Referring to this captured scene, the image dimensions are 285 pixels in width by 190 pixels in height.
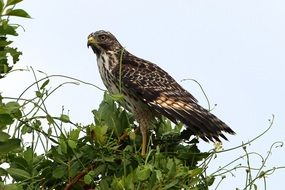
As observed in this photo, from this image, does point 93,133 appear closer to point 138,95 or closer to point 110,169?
point 110,169

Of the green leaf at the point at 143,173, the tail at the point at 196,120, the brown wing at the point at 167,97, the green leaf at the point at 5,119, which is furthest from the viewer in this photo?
the brown wing at the point at 167,97

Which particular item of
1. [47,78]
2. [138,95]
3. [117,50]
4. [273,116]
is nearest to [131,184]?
[47,78]

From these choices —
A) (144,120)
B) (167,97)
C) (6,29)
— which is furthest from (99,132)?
(167,97)

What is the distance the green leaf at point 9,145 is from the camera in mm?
3723

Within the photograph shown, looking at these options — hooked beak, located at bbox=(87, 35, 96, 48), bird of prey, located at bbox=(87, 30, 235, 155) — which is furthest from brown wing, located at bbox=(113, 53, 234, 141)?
hooked beak, located at bbox=(87, 35, 96, 48)

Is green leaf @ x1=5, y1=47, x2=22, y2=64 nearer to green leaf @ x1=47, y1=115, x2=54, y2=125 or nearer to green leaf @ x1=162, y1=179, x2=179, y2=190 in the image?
green leaf @ x1=47, y1=115, x2=54, y2=125

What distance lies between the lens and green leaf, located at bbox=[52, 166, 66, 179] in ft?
13.3

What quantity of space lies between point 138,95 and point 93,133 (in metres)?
2.28

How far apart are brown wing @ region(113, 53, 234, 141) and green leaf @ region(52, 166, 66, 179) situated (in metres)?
1.25

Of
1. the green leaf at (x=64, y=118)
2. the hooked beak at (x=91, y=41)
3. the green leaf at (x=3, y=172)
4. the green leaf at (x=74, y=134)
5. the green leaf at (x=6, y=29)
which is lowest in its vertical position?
the green leaf at (x=3, y=172)

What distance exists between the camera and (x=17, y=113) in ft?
12.7

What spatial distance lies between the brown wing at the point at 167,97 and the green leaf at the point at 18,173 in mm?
1440

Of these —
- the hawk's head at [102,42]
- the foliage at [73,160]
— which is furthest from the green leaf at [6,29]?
the hawk's head at [102,42]

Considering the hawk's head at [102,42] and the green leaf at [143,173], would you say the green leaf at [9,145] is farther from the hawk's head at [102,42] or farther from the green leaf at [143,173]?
the hawk's head at [102,42]
